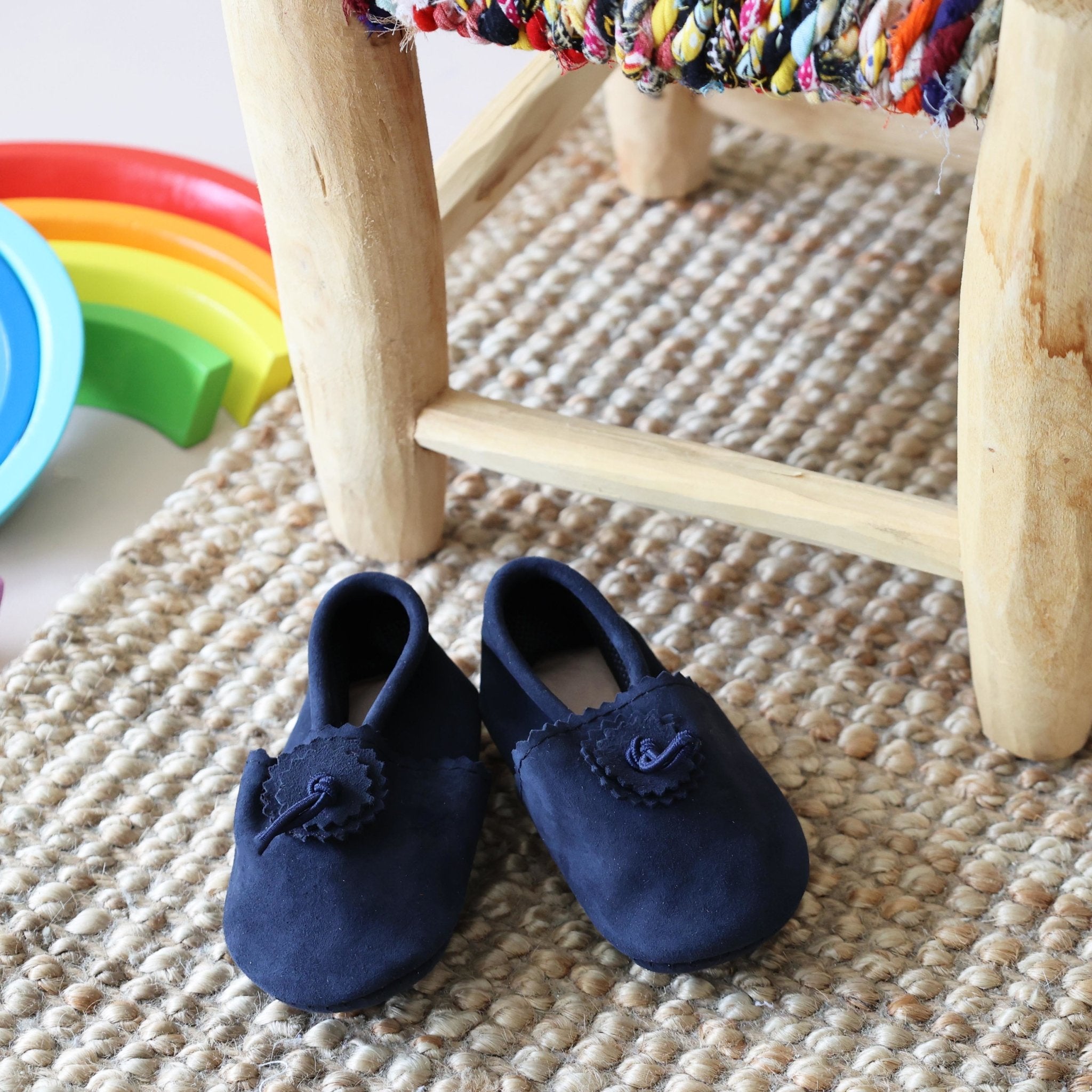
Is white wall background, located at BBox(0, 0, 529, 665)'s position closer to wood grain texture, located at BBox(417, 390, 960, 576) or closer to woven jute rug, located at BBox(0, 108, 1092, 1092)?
woven jute rug, located at BBox(0, 108, 1092, 1092)

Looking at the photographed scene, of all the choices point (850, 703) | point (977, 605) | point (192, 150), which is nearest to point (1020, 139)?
point (977, 605)

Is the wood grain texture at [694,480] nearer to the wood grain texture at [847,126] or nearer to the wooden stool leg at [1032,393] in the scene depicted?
the wooden stool leg at [1032,393]

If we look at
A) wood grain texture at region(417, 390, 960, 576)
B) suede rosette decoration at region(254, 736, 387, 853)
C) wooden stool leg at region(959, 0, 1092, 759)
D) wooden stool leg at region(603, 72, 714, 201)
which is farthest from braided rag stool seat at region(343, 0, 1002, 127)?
wooden stool leg at region(603, 72, 714, 201)

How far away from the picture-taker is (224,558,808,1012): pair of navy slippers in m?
0.56

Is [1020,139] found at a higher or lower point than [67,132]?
higher

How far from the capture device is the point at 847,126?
907 millimetres

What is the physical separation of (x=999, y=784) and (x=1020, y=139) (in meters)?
0.36

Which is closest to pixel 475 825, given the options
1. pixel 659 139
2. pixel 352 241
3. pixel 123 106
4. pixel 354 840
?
pixel 354 840

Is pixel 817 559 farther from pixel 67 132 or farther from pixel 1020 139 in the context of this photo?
pixel 67 132

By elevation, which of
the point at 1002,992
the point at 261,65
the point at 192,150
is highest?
the point at 261,65

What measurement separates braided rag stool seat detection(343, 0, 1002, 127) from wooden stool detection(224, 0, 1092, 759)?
2 cm

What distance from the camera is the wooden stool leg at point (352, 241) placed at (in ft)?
1.90

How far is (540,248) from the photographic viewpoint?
98 cm

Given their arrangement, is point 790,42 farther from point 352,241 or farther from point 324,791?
point 324,791
